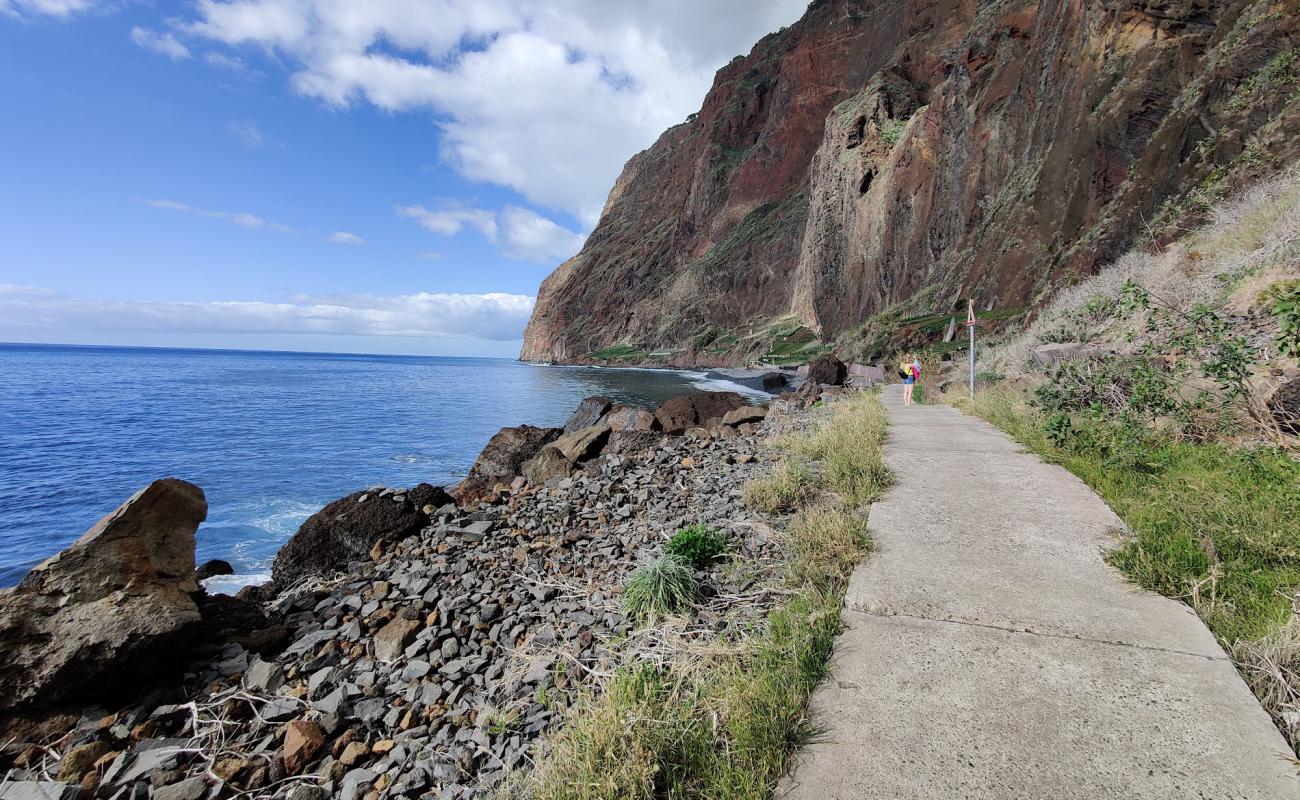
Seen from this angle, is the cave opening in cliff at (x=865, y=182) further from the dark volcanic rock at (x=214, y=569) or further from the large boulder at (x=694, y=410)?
the dark volcanic rock at (x=214, y=569)

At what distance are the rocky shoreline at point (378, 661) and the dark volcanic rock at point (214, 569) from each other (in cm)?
266

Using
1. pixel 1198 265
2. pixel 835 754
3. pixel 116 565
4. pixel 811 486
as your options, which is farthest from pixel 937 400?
pixel 116 565

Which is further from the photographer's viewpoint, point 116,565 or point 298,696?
point 116,565

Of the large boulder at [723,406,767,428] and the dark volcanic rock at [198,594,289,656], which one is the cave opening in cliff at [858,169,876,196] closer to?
the large boulder at [723,406,767,428]

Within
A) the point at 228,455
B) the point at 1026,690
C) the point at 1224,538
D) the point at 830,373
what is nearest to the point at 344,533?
the point at 1026,690

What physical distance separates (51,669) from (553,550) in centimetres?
388

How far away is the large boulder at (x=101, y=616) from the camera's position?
13.5 feet

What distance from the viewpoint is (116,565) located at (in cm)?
490

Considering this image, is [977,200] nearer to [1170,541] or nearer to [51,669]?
[1170,541]

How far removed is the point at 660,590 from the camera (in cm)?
389

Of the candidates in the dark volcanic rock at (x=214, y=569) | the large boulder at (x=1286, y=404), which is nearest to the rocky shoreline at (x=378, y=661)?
the dark volcanic rock at (x=214, y=569)

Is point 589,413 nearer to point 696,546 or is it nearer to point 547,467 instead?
point 547,467

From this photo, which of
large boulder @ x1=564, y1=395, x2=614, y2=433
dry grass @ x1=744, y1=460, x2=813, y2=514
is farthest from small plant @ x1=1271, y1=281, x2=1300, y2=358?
large boulder @ x1=564, y1=395, x2=614, y2=433

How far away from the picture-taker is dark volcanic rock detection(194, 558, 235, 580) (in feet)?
28.3
